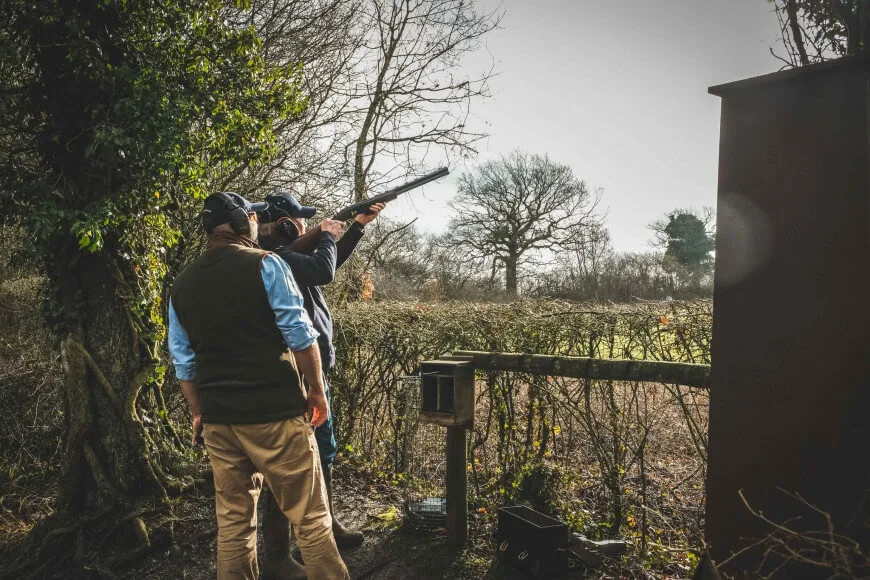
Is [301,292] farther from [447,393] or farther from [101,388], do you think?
[101,388]

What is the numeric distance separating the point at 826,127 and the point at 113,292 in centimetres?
515

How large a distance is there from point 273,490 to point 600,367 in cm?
217

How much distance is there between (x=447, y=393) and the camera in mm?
3859

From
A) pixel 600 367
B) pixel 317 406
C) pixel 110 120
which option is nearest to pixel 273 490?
pixel 317 406

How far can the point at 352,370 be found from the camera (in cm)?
620

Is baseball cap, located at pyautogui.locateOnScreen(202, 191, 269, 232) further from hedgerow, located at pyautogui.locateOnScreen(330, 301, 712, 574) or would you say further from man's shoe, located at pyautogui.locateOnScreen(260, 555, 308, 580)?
hedgerow, located at pyautogui.locateOnScreen(330, 301, 712, 574)

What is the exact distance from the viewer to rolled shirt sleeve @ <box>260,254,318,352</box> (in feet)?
8.83

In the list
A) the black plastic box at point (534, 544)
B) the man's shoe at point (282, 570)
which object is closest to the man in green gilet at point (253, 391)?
the man's shoe at point (282, 570)

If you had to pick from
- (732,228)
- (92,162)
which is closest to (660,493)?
(732,228)

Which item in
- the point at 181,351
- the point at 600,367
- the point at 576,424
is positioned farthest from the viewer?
the point at 576,424

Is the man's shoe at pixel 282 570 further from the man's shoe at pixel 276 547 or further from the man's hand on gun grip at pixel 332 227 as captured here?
the man's hand on gun grip at pixel 332 227

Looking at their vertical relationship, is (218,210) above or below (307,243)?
above

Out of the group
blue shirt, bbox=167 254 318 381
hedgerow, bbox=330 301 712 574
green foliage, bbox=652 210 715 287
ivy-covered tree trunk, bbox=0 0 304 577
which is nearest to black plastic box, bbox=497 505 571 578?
hedgerow, bbox=330 301 712 574

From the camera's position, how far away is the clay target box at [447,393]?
3.84 meters
